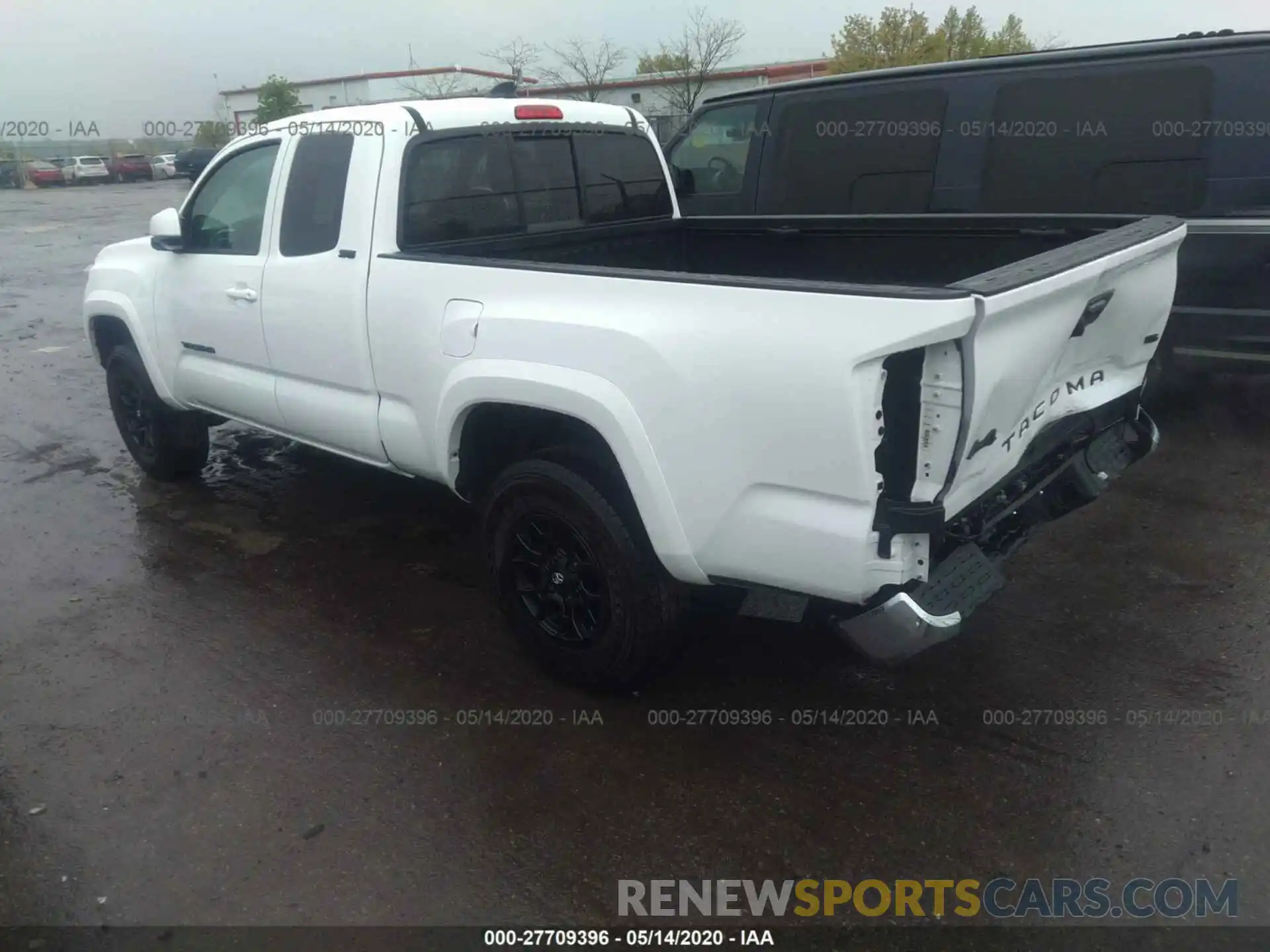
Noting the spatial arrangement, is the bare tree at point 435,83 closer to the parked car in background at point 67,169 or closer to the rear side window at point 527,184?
the parked car in background at point 67,169

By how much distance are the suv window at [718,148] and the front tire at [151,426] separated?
371cm

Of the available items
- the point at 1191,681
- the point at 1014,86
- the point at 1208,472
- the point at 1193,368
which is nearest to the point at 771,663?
the point at 1191,681

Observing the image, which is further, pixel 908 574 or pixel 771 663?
pixel 771 663

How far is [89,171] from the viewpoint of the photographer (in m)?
45.0

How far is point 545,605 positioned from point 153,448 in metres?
3.23

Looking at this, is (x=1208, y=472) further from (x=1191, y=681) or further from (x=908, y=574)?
(x=908, y=574)

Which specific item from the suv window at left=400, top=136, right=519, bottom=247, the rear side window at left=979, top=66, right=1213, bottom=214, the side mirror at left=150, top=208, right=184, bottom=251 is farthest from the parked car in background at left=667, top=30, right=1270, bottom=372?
the side mirror at left=150, top=208, right=184, bottom=251

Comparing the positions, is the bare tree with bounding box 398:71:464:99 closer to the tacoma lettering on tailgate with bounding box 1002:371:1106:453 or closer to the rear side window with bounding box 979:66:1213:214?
the rear side window with bounding box 979:66:1213:214

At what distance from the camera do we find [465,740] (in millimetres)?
3324

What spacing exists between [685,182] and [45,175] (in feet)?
153

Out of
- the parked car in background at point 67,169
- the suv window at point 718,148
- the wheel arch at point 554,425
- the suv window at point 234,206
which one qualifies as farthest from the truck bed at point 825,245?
the parked car in background at point 67,169

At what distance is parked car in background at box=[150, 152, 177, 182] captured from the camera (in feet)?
154

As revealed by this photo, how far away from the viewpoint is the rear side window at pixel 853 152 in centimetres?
619

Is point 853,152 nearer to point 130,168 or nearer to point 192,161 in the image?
point 192,161
